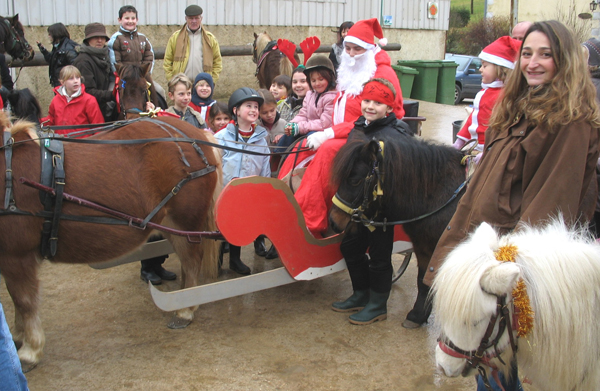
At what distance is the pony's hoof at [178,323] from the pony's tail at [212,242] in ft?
1.59

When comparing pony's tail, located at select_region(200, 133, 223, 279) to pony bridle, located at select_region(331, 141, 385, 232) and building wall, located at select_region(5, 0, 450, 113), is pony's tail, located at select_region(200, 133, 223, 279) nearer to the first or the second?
pony bridle, located at select_region(331, 141, 385, 232)

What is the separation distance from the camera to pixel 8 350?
1952mm

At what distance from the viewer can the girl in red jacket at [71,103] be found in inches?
193

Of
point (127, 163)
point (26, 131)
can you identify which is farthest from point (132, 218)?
point (26, 131)

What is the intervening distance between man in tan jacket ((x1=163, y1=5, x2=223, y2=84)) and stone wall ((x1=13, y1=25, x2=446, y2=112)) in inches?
92.6

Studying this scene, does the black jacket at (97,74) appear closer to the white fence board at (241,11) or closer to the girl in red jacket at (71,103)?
the girl in red jacket at (71,103)

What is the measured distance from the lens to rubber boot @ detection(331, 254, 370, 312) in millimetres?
3980

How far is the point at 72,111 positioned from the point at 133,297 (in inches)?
80.7

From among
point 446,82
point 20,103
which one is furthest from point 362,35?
point 446,82

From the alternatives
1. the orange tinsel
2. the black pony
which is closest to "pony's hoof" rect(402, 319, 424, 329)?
the orange tinsel

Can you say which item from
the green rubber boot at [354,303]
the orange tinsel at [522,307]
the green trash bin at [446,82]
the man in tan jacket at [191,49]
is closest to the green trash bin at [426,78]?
the green trash bin at [446,82]

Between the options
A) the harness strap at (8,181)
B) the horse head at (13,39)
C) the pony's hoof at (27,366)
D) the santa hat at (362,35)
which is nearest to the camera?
the harness strap at (8,181)

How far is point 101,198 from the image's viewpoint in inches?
126

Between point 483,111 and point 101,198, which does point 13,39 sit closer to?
point 101,198
